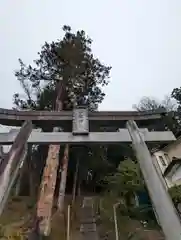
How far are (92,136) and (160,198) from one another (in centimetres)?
183

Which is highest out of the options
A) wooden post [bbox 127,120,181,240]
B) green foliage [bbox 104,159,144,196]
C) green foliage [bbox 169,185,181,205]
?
green foliage [bbox 104,159,144,196]

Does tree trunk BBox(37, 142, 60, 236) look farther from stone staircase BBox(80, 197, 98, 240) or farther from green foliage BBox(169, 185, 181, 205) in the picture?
green foliage BBox(169, 185, 181, 205)

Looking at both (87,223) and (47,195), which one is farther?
(87,223)

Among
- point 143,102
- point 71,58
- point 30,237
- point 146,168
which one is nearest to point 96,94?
point 71,58

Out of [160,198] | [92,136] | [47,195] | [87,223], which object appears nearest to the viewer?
[160,198]

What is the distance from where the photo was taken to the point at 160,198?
309cm

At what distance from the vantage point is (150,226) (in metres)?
13.4

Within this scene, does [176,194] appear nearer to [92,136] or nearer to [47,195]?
[47,195]

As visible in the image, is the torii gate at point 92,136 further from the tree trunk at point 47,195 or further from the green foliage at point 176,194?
the green foliage at point 176,194

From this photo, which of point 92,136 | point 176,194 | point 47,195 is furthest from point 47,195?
point 92,136

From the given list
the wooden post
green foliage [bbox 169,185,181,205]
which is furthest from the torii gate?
green foliage [bbox 169,185,181,205]

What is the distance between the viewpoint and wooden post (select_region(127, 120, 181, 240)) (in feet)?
8.89

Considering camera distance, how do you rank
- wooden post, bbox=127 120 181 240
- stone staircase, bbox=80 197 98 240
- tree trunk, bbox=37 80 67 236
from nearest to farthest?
wooden post, bbox=127 120 181 240
tree trunk, bbox=37 80 67 236
stone staircase, bbox=80 197 98 240

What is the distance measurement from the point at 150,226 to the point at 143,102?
2232 centimetres
